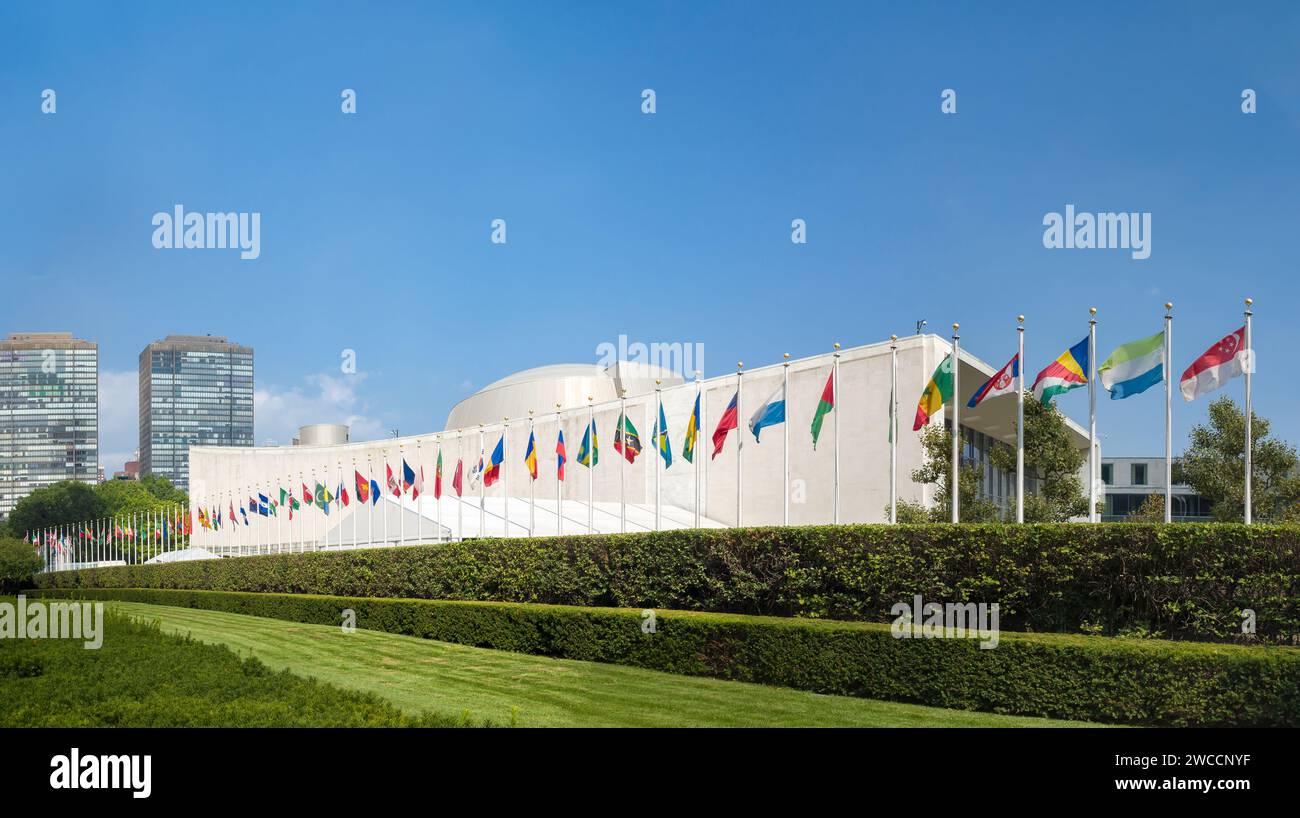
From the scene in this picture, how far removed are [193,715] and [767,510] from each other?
33.9 m

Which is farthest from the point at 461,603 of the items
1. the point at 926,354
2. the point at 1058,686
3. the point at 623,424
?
the point at 926,354

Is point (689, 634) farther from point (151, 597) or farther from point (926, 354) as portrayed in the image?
point (151, 597)

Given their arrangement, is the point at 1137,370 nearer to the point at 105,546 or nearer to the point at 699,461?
the point at 699,461

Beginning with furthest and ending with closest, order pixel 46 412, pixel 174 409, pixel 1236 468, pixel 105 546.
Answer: pixel 174 409, pixel 46 412, pixel 105 546, pixel 1236 468

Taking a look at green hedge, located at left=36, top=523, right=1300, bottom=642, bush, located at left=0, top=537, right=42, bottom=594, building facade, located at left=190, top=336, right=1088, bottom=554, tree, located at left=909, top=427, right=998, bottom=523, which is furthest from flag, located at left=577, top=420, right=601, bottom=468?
bush, located at left=0, top=537, right=42, bottom=594

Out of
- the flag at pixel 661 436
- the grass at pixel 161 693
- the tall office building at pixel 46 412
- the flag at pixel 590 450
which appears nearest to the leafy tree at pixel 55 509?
the tall office building at pixel 46 412

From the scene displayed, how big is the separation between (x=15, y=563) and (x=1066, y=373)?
52.9m

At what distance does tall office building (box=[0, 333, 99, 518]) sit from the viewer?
495ft

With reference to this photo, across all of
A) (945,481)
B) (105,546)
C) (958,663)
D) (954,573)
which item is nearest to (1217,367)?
(954,573)

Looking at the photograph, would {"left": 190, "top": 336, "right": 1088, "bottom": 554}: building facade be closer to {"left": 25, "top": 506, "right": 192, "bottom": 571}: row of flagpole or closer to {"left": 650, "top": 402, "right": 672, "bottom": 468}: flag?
{"left": 650, "top": 402, "right": 672, "bottom": 468}: flag

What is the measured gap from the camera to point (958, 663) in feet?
47.4

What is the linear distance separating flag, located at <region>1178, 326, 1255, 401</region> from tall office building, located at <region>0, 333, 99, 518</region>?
161 meters

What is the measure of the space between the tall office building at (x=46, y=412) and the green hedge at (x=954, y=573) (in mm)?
150735

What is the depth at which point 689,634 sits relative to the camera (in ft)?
58.6
